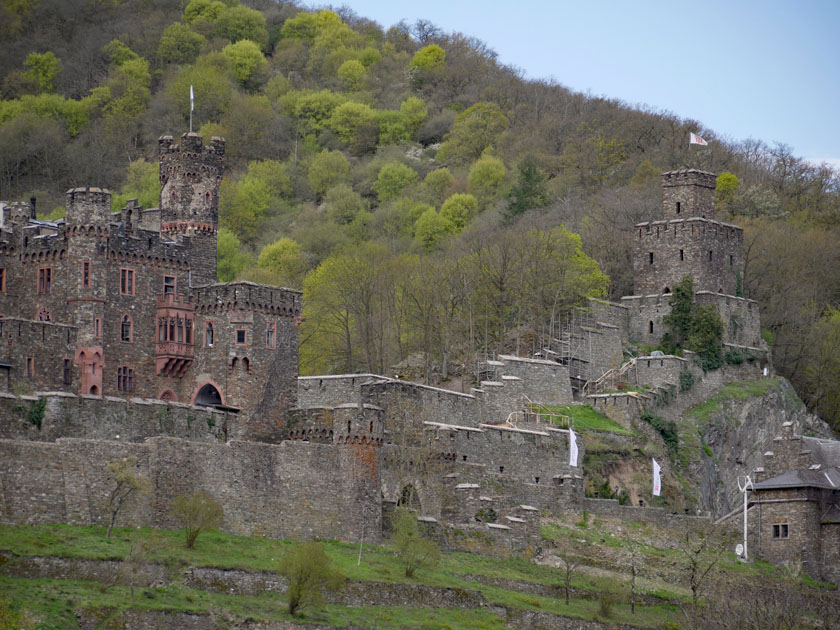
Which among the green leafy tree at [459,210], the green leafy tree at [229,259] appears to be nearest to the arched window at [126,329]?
the green leafy tree at [229,259]

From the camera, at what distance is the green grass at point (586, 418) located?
80750mm

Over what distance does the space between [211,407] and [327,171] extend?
75.1 metres

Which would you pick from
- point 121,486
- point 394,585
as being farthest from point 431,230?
point 121,486

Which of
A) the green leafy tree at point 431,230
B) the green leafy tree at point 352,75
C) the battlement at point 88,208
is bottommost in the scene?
the battlement at point 88,208

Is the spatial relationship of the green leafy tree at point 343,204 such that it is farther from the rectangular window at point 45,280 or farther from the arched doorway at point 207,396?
the rectangular window at point 45,280

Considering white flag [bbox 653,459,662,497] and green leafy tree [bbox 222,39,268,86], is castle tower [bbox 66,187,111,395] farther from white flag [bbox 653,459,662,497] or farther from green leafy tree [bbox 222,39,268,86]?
green leafy tree [bbox 222,39,268,86]

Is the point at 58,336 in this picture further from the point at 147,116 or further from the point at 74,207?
the point at 147,116

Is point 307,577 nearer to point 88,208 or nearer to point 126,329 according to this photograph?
point 126,329

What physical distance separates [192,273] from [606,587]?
22939 mm

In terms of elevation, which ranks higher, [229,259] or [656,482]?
[229,259]

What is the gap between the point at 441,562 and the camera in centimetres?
6481

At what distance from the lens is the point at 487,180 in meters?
128

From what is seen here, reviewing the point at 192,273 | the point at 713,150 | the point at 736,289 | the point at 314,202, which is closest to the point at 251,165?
the point at 314,202

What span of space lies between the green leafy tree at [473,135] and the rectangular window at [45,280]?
71.6 meters
